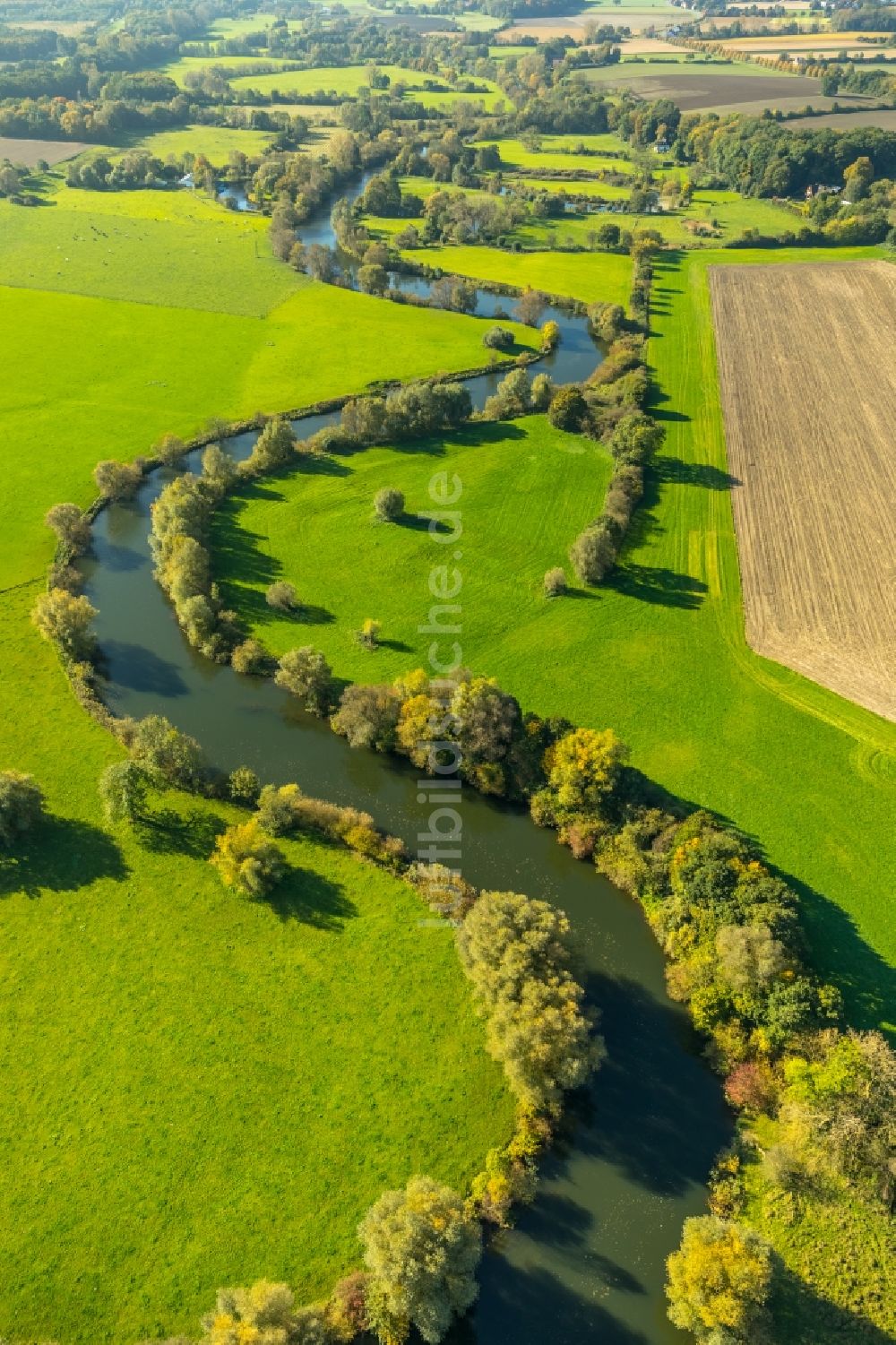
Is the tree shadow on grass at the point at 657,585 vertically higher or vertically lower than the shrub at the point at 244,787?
higher

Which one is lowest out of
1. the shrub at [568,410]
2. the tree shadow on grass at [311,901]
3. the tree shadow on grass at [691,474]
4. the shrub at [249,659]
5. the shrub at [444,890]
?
the tree shadow on grass at [311,901]

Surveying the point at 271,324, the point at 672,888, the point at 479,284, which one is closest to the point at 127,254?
the point at 271,324

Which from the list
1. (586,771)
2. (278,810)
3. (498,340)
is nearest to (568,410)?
(498,340)

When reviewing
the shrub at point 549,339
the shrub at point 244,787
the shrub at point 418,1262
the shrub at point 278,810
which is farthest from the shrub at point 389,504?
the shrub at point 418,1262

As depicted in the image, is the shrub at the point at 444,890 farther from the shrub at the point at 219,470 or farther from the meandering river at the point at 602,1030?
the shrub at the point at 219,470

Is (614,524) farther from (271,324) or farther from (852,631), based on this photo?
(271,324)

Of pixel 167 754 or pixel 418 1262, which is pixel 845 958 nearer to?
pixel 418 1262
